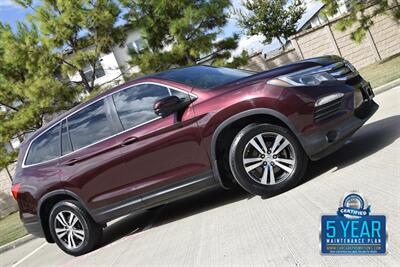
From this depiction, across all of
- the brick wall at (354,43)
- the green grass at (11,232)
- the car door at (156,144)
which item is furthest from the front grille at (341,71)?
the brick wall at (354,43)

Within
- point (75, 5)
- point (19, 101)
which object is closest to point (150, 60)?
point (75, 5)

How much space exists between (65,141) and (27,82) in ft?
47.2

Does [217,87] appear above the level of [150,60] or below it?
below

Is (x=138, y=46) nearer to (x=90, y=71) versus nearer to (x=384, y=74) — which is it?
(x=90, y=71)

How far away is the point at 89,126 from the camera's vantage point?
620cm

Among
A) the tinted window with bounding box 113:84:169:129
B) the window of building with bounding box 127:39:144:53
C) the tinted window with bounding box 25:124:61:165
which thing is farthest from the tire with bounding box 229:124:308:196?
the window of building with bounding box 127:39:144:53

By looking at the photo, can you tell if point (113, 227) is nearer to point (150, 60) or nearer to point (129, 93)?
point (129, 93)

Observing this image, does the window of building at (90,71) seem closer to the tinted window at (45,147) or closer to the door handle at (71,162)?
the tinted window at (45,147)

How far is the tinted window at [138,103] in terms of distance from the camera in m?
5.75

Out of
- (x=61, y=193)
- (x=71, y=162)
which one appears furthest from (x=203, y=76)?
(x=61, y=193)

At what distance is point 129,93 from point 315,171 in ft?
7.79

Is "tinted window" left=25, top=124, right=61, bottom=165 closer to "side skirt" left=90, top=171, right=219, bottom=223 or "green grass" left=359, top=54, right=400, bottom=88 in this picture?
"side skirt" left=90, top=171, right=219, bottom=223

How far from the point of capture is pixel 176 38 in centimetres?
2084

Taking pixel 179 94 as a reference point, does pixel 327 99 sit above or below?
below
